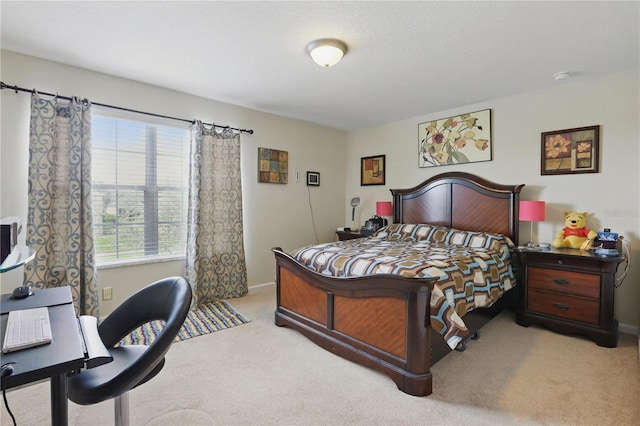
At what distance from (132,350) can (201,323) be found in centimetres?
160

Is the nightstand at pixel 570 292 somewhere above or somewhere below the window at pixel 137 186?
below

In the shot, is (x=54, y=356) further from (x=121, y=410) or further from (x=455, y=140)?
(x=455, y=140)

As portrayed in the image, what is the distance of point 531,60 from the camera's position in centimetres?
261

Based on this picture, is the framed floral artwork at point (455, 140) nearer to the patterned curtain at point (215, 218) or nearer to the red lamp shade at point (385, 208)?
the red lamp shade at point (385, 208)

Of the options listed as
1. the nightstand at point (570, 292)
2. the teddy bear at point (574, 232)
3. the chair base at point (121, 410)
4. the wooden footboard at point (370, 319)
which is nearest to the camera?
the chair base at point (121, 410)

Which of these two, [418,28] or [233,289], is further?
[233,289]

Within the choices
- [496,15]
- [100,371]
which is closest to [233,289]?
[100,371]

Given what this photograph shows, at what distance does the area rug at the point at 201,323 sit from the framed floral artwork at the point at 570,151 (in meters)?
3.47

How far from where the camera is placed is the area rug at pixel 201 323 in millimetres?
2684

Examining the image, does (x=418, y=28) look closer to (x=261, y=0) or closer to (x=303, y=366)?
(x=261, y=0)

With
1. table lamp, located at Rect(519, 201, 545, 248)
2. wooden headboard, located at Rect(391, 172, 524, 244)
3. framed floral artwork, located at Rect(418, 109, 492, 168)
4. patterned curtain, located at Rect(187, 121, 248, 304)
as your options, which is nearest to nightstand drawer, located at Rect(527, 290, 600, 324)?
table lamp, located at Rect(519, 201, 545, 248)

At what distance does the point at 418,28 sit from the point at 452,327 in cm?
199

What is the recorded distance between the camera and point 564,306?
8.98ft

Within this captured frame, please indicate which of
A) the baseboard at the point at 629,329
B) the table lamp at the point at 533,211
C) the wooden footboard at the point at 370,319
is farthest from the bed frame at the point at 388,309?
the baseboard at the point at 629,329
